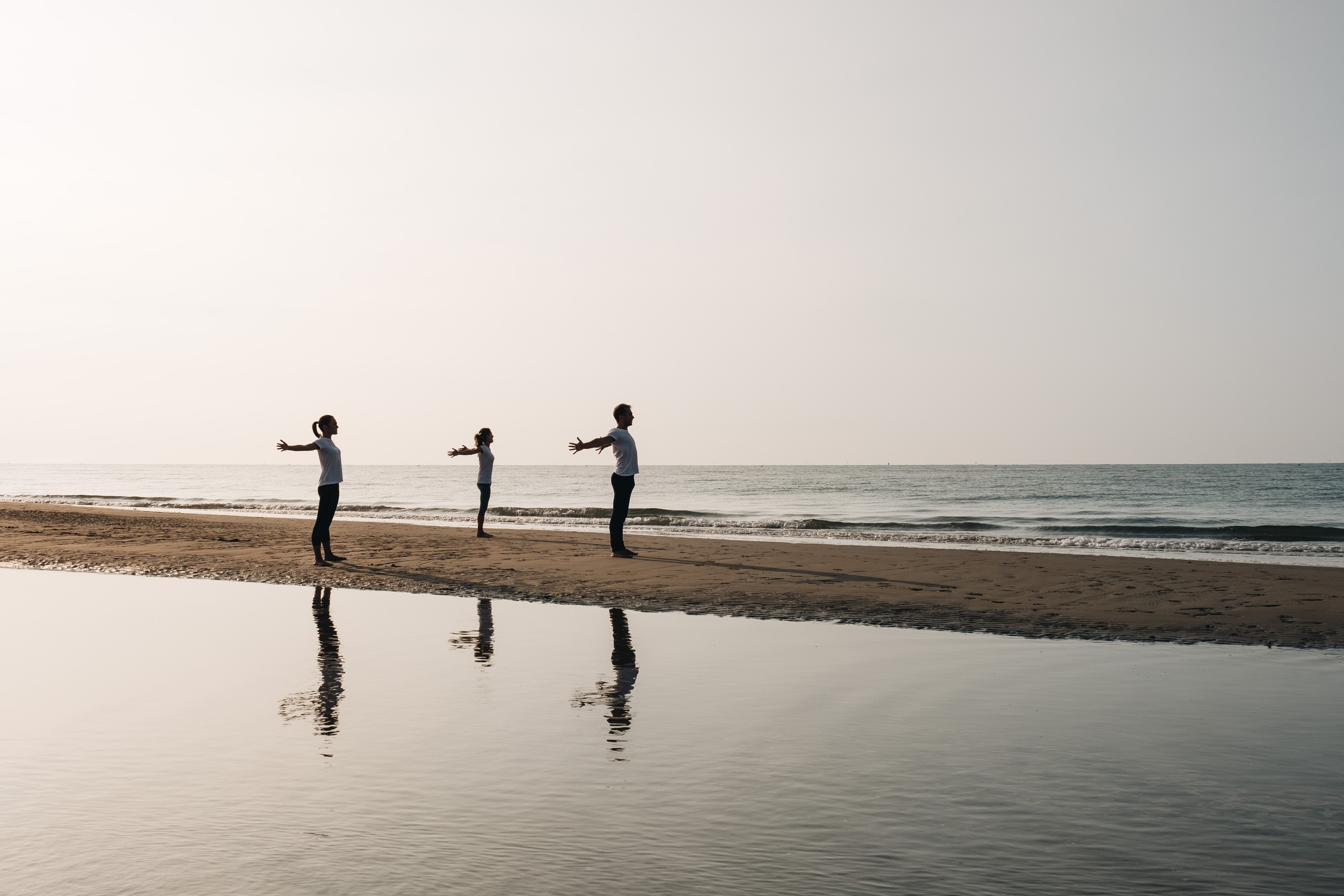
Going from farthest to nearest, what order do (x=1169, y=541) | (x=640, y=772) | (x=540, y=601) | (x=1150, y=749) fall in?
(x=1169, y=541) → (x=540, y=601) → (x=1150, y=749) → (x=640, y=772)

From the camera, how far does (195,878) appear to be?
3.18 meters

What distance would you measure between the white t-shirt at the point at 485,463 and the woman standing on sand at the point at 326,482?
5.31 metres

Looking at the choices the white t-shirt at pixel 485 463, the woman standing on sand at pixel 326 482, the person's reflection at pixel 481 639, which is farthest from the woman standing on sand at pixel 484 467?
the person's reflection at pixel 481 639

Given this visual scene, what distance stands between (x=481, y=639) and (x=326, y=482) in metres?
7.36

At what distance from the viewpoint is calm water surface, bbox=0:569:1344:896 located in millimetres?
3289

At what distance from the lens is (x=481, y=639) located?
8086 mm

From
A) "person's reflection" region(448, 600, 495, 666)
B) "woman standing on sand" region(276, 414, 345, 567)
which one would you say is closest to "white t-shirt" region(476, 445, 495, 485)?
"woman standing on sand" region(276, 414, 345, 567)

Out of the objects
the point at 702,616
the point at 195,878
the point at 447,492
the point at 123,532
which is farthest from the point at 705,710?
the point at 447,492

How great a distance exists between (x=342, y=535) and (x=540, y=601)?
10065 millimetres

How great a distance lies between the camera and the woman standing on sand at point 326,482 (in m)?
14.2

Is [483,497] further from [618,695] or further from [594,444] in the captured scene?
[618,695]

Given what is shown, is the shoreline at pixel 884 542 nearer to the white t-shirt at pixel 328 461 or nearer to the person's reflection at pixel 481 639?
the white t-shirt at pixel 328 461

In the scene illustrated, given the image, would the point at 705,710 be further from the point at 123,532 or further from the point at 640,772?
the point at 123,532

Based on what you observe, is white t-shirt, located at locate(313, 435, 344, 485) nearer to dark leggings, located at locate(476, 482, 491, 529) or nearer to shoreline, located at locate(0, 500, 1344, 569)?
dark leggings, located at locate(476, 482, 491, 529)
